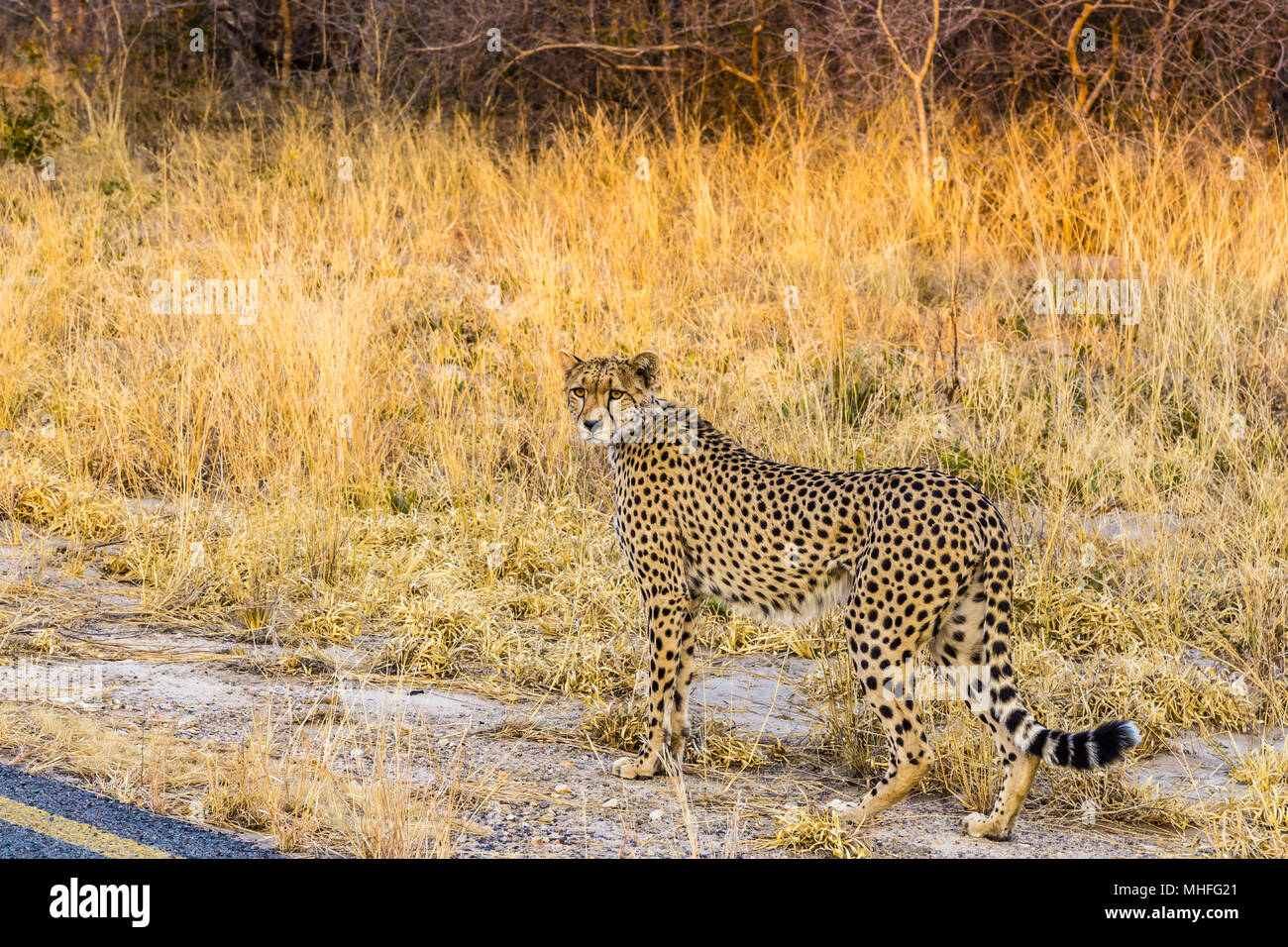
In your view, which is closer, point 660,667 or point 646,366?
point 660,667

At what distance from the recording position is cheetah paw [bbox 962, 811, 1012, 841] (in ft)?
12.2

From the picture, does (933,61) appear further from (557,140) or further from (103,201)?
(103,201)

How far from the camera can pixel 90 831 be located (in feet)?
11.5

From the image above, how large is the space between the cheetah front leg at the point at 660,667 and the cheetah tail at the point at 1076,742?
3.22 ft

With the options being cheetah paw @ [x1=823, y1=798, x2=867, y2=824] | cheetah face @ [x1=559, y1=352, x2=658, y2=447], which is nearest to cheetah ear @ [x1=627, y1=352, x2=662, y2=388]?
cheetah face @ [x1=559, y1=352, x2=658, y2=447]

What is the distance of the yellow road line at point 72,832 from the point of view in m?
3.40

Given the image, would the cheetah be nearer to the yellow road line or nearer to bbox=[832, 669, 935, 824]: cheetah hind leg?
bbox=[832, 669, 935, 824]: cheetah hind leg

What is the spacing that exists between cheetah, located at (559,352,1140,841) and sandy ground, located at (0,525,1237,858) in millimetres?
158

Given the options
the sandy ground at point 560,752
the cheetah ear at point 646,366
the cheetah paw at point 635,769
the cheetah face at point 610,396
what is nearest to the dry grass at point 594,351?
the sandy ground at point 560,752

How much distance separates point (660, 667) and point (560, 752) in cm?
39

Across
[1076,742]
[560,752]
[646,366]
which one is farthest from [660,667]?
[1076,742]

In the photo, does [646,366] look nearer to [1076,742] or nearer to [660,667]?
[660,667]

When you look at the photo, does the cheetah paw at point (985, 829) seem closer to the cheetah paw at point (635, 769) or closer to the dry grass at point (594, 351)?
the dry grass at point (594, 351)
